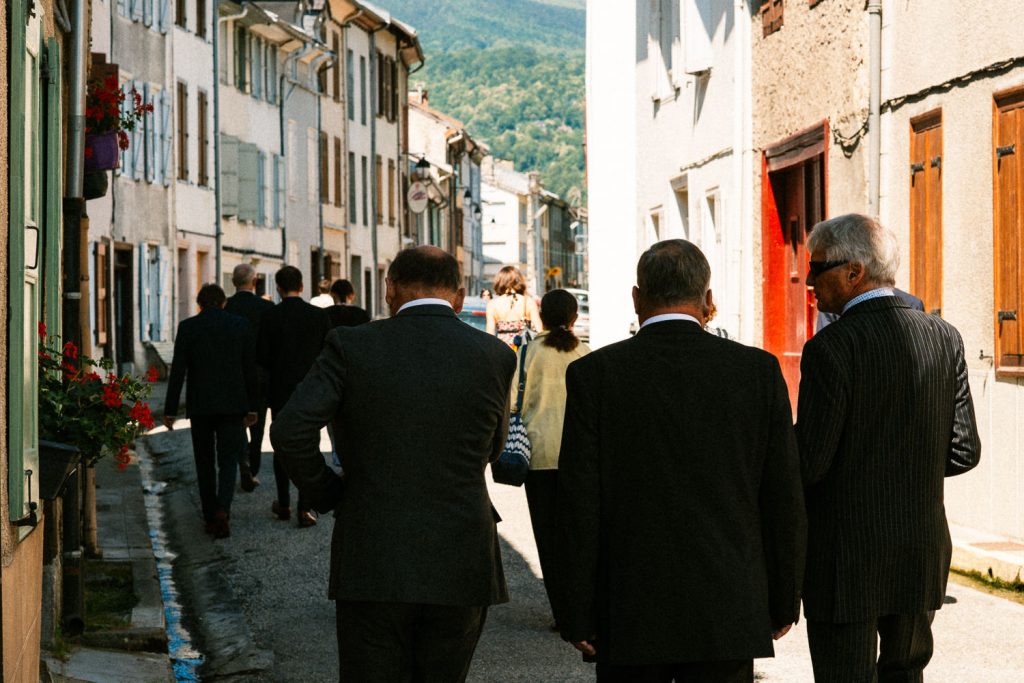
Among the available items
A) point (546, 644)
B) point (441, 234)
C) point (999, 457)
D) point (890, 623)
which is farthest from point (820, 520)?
point (441, 234)

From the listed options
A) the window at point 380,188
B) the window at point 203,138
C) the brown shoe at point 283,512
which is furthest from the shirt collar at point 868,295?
the window at point 380,188

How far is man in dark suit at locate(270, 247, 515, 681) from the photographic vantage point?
4844mm

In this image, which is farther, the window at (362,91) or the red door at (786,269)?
the window at (362,91)

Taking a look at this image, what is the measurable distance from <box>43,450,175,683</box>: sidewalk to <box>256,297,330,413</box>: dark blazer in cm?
134

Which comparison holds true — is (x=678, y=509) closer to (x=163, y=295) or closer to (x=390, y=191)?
(x=163, y=295)

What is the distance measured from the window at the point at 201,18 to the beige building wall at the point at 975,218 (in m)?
26.1

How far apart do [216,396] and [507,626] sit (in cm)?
383

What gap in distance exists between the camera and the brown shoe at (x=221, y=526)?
467 inches

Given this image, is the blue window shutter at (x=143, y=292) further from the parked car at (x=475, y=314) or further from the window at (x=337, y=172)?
the window at (x=337, y=172)

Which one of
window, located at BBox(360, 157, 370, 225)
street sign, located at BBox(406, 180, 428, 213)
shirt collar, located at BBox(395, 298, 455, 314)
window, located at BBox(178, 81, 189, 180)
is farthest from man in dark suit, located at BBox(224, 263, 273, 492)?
street sign, located at BBox(406, 180, 428, 213)

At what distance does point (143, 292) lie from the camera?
3253cm

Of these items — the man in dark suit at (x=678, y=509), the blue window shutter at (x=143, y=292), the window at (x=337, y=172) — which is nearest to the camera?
the man in dark suit at (x=678, y=509)

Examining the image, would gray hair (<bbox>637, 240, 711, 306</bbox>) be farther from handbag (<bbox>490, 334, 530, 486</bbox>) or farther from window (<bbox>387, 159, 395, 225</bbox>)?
window (<bbox>387, 159, 395, 225</bbox>)

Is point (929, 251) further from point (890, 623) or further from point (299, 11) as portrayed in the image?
point (299, 11)
